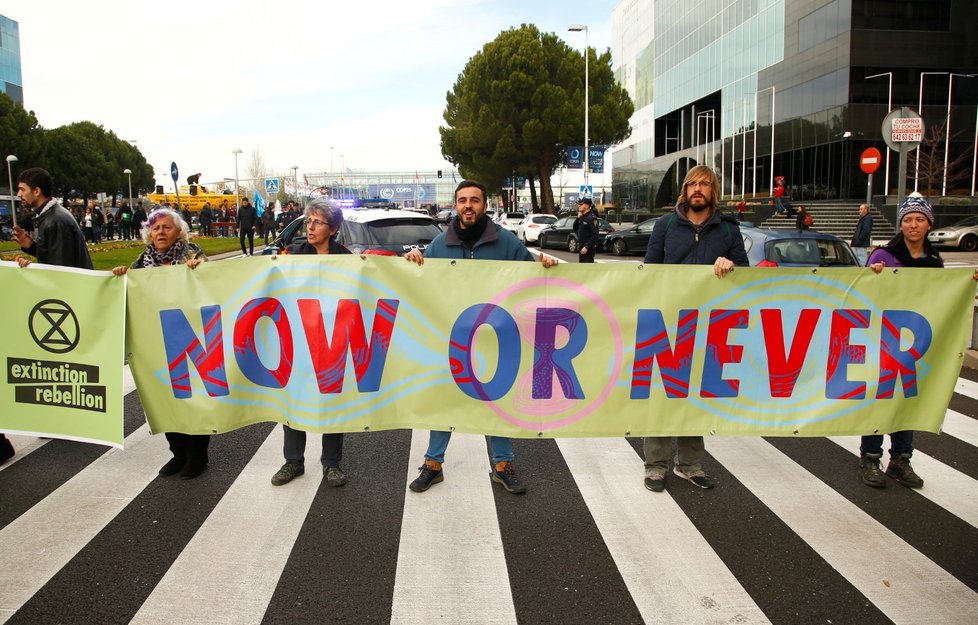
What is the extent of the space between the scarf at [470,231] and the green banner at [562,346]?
0.90 ft

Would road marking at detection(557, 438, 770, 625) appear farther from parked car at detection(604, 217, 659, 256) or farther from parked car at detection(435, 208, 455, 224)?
parked car at detection(604, 217, 659, 256)

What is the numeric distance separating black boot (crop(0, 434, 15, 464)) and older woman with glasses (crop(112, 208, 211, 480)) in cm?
121

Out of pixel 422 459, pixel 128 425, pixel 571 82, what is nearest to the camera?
pixel 422 459

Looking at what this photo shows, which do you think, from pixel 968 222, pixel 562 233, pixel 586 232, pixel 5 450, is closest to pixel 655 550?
pixel 5 450

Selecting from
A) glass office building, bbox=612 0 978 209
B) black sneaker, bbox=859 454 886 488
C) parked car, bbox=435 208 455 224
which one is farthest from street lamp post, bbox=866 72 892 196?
black sneaker, bbox=859 454 886 488

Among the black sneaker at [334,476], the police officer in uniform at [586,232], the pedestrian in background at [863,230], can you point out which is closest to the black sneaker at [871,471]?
the black sneaker at [334,476]

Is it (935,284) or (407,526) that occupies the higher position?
(935,284)

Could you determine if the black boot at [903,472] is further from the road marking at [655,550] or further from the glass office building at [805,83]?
the glass office building at [805,83]

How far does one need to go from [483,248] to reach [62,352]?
9.11 feet

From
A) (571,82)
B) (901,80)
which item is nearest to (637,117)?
(571,82)

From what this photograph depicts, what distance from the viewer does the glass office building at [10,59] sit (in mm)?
72562

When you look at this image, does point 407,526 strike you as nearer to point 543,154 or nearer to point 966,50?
point 966,50

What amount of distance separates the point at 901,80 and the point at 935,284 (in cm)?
4297

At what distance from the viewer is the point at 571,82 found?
5247cm
